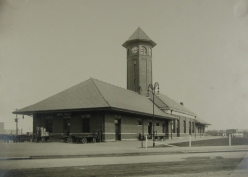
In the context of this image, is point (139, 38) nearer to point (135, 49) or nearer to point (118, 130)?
point (135, 49)

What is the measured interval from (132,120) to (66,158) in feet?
60.8

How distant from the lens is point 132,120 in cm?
3319

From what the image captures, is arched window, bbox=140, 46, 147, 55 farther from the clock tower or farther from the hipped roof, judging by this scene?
the hipped roof

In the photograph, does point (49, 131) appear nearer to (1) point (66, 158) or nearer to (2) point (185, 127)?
(1) point (66, 158)

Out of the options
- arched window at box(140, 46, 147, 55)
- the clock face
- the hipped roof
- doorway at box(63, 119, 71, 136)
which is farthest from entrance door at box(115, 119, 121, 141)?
arched window at box(140, 46, 147, 55)

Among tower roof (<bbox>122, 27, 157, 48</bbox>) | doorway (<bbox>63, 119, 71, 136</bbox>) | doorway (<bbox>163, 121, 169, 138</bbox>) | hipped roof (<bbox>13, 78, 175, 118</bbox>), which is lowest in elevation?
doorway (<bbox>163, 121, 169, 138</bbox>)

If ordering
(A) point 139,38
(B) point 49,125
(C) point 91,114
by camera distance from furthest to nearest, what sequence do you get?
(A) point 139,38 < (B) point 49,125 < (C) point 91,114

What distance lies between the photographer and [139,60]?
45.5 m

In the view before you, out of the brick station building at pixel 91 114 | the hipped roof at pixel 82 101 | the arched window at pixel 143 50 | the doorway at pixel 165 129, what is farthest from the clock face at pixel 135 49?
the hipped roof at pixel 82 101

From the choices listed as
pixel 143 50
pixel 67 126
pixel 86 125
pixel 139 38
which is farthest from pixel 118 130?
pixel 139 38

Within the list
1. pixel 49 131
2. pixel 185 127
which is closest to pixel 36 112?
pixel 49 131

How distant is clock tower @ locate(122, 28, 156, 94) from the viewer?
1791 inches

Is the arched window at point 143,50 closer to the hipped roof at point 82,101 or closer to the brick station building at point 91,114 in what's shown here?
the brick station building at point 91,114

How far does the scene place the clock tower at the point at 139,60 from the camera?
45500 mm
